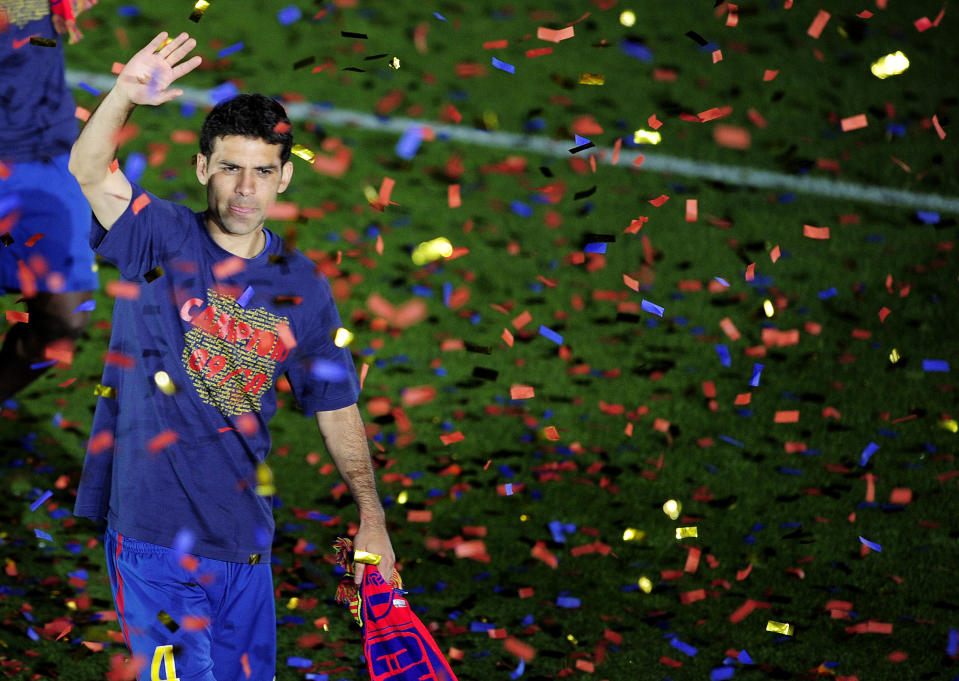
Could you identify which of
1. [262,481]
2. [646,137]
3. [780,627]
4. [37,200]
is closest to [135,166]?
[37,200]

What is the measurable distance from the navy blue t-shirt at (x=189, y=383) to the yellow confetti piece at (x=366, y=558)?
28cm

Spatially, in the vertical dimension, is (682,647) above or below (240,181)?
below

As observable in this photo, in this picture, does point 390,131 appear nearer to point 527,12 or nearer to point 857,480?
point 527,12

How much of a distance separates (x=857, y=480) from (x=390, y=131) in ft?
15.4

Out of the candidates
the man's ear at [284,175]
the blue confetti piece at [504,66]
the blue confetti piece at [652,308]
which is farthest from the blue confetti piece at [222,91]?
the man's ear at [284,175]

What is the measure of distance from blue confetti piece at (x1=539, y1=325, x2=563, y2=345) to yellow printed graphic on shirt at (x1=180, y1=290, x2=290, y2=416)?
3762 millimetres

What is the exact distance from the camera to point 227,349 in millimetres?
3318

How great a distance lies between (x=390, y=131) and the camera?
9117 mm

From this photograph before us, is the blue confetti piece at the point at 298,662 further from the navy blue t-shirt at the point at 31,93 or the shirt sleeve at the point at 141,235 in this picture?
the navy blue t-shirt at the point at 31,93

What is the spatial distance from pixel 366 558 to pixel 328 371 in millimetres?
573

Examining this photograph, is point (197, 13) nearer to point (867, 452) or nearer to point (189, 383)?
point (189, 383)

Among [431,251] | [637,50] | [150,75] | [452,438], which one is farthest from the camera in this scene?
[637,50]

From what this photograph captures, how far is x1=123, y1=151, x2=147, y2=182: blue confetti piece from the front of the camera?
316 inches

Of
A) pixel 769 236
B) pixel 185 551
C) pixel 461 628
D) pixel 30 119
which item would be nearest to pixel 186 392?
pixel 185 551
